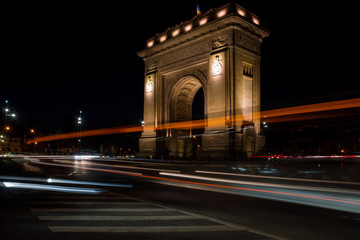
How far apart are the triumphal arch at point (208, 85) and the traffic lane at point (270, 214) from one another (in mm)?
23739

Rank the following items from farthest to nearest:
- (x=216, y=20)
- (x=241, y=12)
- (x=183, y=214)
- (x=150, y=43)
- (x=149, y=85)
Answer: (x=150, y=43)
(x=149, y=85)
(x=241, y=12)
(x=216, y=20)
(x=183, y=214)

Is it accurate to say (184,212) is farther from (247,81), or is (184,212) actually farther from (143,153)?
(143,153)

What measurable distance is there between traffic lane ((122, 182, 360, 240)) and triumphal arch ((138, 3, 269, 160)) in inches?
935

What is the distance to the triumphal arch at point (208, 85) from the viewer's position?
34719 mm

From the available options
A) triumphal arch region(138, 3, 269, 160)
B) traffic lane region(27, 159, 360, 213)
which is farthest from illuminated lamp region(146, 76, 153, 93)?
traffic lane region(27, 159, 360, 213)

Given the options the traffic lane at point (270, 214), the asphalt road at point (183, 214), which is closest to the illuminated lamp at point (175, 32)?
the asphalt road at point (183, 214)

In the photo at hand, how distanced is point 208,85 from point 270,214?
3080 centimetres

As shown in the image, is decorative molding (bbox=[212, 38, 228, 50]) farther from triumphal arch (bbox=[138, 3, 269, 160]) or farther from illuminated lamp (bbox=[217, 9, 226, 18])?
illuminated lamp (bbox=[217, 9, 226, 18])

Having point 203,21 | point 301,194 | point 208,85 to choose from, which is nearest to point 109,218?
point 301,194

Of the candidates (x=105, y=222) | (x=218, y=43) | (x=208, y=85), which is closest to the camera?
(x=105, y=222)

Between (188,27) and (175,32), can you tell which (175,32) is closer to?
(175,32)

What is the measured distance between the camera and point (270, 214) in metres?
7.07

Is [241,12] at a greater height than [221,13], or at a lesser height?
greater

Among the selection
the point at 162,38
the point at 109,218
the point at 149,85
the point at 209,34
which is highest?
the point at 162,38
